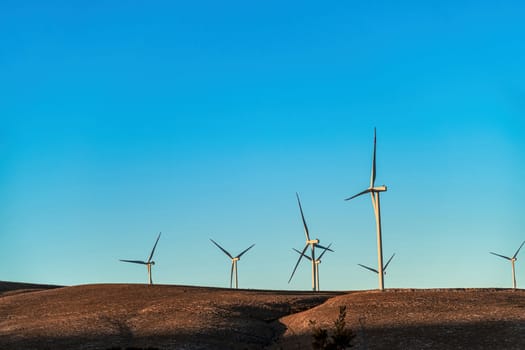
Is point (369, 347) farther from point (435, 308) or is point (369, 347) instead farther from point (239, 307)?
point (239, 307)

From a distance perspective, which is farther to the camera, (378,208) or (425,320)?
(378,208)

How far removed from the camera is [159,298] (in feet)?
326

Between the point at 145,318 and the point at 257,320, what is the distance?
37.8 ft

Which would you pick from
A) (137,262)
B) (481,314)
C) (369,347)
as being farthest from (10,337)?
(137,262)

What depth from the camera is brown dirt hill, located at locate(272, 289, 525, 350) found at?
68.3 m

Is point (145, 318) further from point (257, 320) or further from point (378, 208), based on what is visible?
point (378, 208)

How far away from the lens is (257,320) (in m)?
84.4

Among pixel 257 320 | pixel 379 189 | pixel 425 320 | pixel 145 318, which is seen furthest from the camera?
pixel 379 189

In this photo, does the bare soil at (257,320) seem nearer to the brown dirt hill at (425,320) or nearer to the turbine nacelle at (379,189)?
the brown dirt hill at (425,320)

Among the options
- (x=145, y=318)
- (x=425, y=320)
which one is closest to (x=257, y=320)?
(x=145, y=318)

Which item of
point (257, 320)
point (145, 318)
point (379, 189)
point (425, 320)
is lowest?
point (425, 320)

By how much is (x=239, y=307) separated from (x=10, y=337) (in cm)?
2450

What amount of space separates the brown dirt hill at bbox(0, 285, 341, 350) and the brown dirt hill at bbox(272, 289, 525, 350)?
12.3ft

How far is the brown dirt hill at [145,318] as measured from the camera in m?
73.3
